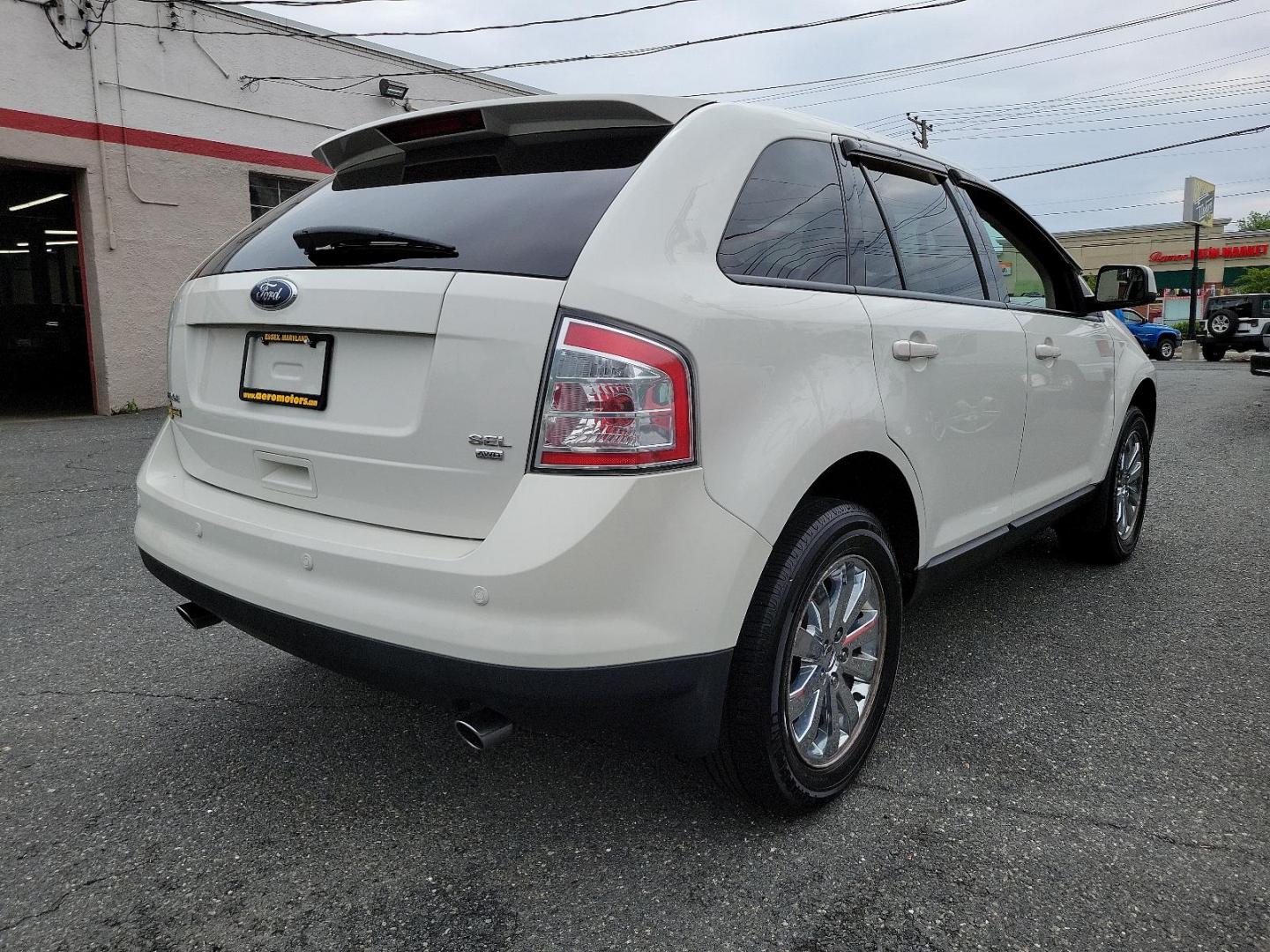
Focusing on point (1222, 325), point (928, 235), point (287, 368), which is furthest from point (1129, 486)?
point (1222, 325)

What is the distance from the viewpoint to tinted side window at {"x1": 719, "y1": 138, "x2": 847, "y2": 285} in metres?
2.27

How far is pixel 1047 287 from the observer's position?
3.94m

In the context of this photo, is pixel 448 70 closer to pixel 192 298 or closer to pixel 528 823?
pixel 192 298

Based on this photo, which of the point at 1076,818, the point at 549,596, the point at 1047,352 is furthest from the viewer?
the point at 1047,352

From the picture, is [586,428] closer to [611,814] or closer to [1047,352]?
[611,814]

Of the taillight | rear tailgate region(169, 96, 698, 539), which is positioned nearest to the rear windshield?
rear tailgate region(169, 96, 698, 539)

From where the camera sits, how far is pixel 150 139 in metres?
11.5

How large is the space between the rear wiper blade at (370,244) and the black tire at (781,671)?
3.37 ft

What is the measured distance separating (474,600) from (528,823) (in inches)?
32.6

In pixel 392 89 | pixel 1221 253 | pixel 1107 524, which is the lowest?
pixel 1107 524

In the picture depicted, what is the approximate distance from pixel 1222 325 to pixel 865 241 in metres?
27.5

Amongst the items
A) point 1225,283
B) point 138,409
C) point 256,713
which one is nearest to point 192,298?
point 256,713

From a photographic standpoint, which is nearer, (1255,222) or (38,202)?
(38,202)

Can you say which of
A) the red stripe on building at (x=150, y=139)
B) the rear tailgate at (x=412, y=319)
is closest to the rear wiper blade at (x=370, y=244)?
the rear tailgate at (x=412, y=319)
